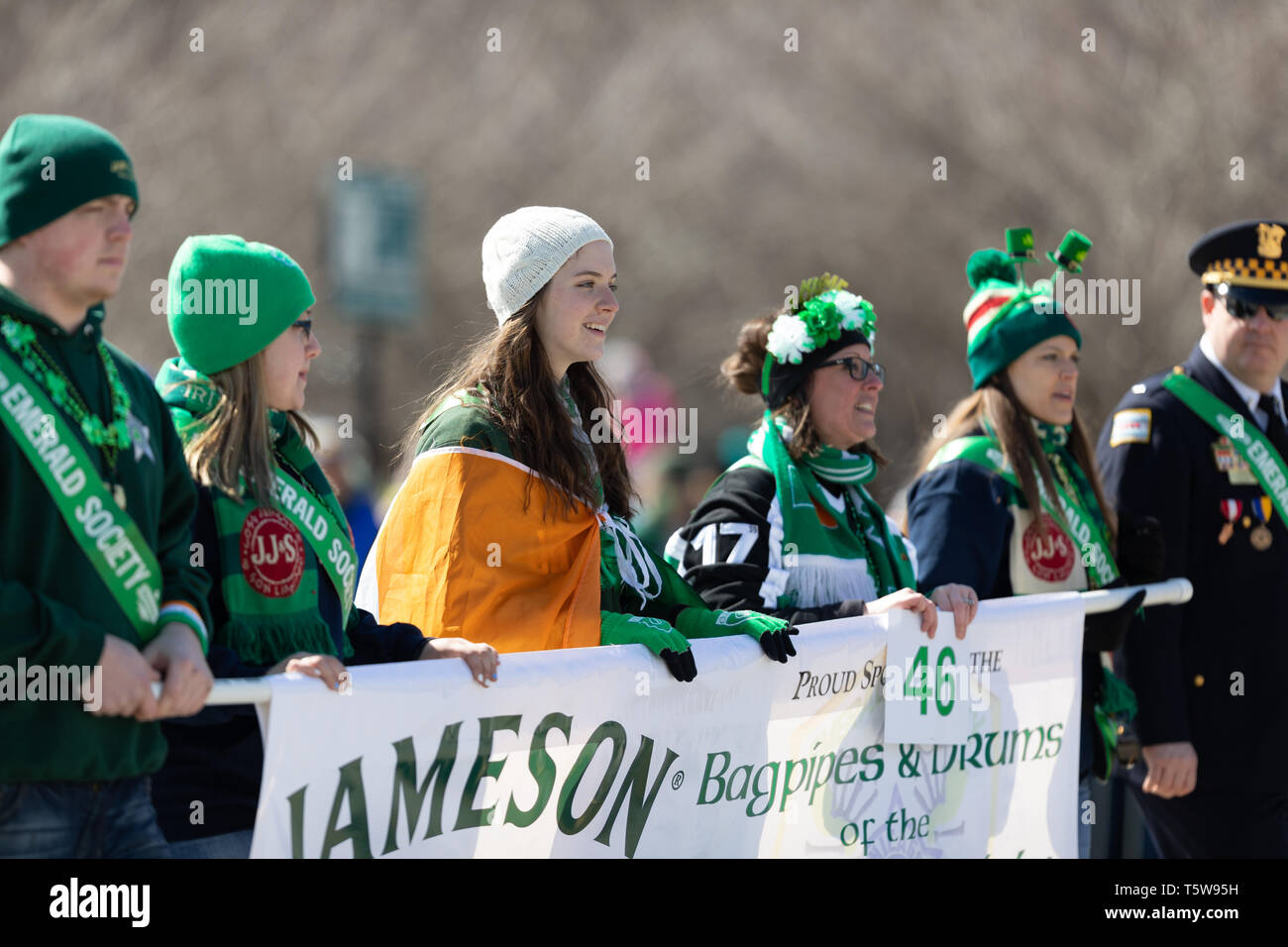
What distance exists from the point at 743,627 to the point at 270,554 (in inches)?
49.9

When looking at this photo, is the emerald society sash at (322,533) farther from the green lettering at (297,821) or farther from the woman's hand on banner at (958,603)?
the woman's hand on banner at (958,603)

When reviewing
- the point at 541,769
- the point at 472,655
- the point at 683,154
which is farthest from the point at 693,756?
the point at 683,154

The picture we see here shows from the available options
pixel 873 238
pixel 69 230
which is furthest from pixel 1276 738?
pixel 873 238

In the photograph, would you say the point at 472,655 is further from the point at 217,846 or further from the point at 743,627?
the point at 743,627

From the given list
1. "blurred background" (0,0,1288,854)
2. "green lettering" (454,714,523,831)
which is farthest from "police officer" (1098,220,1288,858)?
"green lettering" (454,714,523,831)

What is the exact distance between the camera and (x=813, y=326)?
4.97m

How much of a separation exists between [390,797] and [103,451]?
3.12 ft

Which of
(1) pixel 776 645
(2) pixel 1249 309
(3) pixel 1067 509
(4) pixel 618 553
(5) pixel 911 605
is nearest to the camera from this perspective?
(1) pixel 776 645

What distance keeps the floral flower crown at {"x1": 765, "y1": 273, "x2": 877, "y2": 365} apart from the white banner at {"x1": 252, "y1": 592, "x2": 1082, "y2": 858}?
93 centimetres

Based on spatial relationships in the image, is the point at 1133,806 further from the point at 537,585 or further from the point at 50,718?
the point at 50,718

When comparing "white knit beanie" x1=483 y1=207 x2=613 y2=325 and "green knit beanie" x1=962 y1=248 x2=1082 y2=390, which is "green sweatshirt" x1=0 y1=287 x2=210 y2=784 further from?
"green knit beanie" x1=962 y1=248 x2=1082 y2=390

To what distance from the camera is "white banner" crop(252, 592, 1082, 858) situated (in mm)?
3340

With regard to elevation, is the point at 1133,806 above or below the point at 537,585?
below
